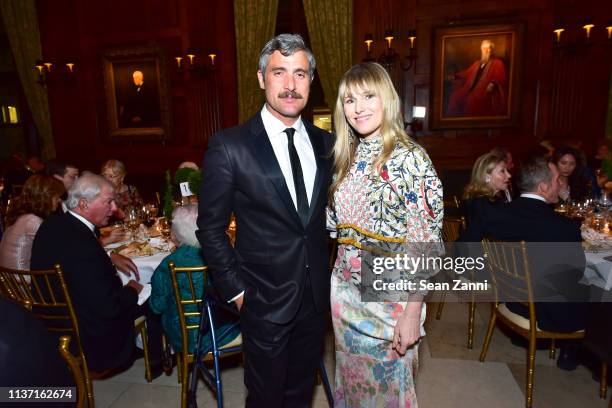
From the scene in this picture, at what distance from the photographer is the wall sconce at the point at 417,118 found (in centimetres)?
641

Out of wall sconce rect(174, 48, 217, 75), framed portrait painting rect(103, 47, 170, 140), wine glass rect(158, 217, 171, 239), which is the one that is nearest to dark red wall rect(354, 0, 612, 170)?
wall sconce rect(174, 48, 217, 75)

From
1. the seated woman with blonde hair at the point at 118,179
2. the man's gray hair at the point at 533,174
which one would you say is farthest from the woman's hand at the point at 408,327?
the seated woman with blonde hair at the point at 118,179

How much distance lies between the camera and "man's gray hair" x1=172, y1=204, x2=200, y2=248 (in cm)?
216

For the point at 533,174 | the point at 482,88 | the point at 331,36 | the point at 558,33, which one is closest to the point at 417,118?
the point at 482,88

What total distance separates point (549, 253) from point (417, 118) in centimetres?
450

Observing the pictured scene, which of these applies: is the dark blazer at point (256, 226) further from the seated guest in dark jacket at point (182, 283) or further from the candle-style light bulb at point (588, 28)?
the candle-style light bulb at point (588, 28)

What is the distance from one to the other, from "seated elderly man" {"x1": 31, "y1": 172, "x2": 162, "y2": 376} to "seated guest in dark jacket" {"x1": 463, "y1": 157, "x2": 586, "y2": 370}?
2.20 metres

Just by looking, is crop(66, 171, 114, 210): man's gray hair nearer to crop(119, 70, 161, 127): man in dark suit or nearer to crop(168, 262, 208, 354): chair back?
crop(168, 262, 208, 354): chair back

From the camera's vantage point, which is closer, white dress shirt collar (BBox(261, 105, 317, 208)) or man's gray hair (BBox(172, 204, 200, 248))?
white dress shirt collar (BBox(261, 105, 317, 208))

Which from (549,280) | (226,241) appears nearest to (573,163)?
(549,280)

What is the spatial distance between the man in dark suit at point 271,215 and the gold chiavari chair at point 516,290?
1.30 metres

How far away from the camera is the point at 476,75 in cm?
616

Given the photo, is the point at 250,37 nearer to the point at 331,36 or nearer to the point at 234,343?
the point at 331,36

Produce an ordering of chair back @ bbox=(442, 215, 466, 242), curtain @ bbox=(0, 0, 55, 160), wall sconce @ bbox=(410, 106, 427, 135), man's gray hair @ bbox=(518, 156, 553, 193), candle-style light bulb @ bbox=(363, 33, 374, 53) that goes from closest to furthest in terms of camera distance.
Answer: man's gray hair @ bbox=(518, 156, 553, 193) < chair back @ bbox=(442, 215, 466, 242) < candle-style light bulb @ bbox=(363, 33, 374, 53) < wall sconce @ bbox=(410, 106, 427, 135) < curtain @ bbox=(0, 0, 55, 160)
